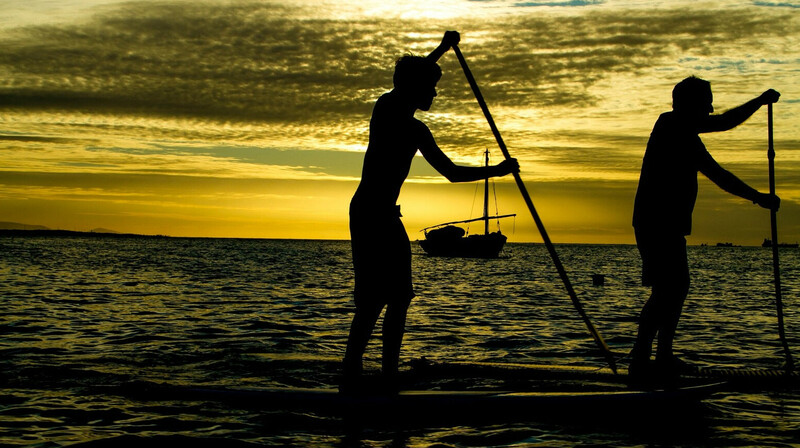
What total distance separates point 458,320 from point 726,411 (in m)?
8.27

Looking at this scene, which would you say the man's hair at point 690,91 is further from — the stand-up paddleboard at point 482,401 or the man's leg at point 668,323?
the stand-up paddleboard at point 482,401

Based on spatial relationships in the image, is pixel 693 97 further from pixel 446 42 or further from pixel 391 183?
pixel 391 183

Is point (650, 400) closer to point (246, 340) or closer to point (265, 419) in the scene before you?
point (265, 419)

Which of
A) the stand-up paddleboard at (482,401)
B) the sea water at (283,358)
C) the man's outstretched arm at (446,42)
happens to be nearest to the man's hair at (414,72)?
the man's outstretched arm at (446,42)

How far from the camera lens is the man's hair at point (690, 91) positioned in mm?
6188

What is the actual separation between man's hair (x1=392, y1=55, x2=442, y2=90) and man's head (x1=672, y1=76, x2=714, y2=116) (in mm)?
2213

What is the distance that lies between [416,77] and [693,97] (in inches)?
96.5

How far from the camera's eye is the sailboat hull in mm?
85438

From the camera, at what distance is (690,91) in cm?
621

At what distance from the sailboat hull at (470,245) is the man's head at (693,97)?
78854 mm

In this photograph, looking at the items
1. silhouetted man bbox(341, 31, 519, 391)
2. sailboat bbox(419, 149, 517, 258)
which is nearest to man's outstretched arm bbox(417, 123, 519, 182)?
silhouetted man bbox(341, 31, 519, 391)

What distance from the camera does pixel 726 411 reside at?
19.2ft

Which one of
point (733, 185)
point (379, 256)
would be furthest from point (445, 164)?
point (733, 185)

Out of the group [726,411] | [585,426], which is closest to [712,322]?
[726,411]
